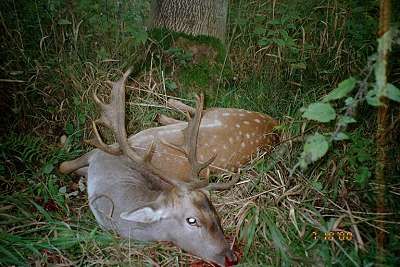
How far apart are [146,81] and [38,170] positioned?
4.98ft

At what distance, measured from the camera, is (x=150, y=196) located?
4.02 metres

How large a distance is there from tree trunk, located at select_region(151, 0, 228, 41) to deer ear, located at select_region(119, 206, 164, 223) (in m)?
2.44

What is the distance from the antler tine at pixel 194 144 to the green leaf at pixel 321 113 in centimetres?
116

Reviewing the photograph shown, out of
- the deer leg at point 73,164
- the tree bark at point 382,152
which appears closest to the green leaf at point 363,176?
the tree bark at point 382,152

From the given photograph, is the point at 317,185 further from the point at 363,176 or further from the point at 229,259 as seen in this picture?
the point at 229,259

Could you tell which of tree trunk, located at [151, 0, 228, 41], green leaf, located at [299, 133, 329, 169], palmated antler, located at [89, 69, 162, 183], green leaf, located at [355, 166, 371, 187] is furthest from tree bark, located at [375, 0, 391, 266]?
tree trunk, located at [151, 0, 228, 41]

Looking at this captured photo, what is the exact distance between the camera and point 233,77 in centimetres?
555

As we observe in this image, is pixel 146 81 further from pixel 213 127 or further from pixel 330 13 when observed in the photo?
pixel 330 13

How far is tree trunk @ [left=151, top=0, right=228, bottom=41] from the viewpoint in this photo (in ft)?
17.8

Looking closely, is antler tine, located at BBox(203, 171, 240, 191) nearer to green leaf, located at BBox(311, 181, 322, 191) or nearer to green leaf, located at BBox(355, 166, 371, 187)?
green leaf, located at BBox(311, 181, 322, 191)

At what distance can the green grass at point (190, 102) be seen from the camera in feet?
11.7

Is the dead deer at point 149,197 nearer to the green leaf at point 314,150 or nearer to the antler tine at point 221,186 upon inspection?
the antler tine at point 221,186

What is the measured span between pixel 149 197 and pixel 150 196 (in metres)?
0.01
